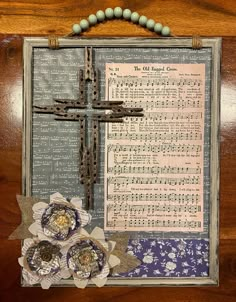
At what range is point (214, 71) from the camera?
973mm

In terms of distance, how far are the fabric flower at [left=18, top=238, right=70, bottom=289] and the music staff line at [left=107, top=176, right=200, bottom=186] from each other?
0.19 metres

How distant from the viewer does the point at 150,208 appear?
3.19 feet

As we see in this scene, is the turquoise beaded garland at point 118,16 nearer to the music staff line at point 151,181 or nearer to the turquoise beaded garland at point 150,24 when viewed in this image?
the turquoise beaded garland at point 150,24

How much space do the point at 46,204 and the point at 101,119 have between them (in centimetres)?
22

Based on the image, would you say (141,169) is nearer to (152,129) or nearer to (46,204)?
(152,129)

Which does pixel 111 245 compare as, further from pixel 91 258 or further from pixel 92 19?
pixel 92 19

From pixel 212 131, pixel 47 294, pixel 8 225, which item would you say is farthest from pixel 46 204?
pixel 212 131

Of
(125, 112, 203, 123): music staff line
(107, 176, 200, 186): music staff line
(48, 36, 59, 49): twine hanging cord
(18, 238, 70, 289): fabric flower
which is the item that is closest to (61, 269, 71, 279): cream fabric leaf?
(18, 238, 70, 289): fabric flower

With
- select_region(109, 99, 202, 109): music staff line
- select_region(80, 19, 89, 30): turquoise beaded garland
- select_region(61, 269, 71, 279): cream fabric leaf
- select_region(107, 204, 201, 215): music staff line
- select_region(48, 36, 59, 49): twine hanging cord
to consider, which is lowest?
select_region(61, 269, 71, 279): cream fabric leaf

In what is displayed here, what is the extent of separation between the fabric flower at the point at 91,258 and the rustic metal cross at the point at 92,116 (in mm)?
70

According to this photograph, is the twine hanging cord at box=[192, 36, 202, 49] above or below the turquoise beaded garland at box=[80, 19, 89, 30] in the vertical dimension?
below

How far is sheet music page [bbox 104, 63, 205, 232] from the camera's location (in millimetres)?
972

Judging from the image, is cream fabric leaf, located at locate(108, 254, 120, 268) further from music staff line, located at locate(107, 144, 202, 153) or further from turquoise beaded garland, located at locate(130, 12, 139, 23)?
turquoise beaded garland, located at locate(130, 12, 139, 23)

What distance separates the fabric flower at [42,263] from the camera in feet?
3.18
